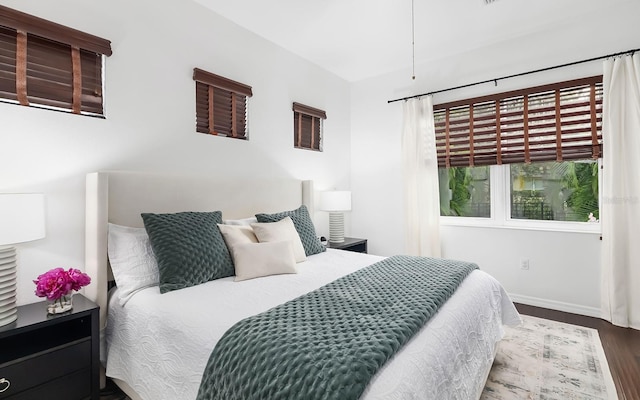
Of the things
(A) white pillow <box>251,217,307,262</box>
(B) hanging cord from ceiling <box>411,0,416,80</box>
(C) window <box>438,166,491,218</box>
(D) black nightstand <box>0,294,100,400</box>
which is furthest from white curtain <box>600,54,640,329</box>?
(D) black nightstand <box>0,294,100,400</box>

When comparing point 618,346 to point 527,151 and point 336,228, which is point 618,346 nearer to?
point 527,151

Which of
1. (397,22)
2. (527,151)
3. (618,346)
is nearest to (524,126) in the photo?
(527,151)

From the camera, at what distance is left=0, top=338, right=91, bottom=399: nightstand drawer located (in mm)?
1472

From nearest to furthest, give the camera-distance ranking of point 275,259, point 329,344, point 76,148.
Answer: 1. point 329,344
2. point 76,148
3. point 275,259

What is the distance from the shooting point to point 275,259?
225 centimetres

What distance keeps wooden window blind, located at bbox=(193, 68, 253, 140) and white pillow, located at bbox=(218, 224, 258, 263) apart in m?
0.95

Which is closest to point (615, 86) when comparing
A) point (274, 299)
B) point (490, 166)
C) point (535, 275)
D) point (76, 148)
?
point (490, 166)

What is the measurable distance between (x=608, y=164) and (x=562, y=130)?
496mm

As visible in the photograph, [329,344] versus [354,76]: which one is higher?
[354,76]

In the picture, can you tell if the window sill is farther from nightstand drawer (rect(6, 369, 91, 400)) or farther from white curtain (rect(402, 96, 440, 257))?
nightstand drawer (rect(6, 369, 91, 400))

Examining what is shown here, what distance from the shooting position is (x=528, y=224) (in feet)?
11.3

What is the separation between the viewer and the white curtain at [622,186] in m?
2.73

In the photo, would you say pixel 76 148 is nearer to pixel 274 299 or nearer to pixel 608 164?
pixel 274 299

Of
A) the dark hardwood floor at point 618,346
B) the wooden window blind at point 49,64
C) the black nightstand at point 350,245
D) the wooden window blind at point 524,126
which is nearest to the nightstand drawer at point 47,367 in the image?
the wooden window blind at point 49,64
